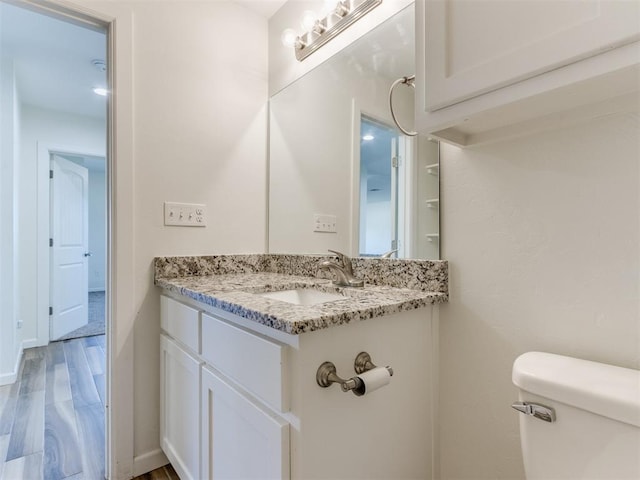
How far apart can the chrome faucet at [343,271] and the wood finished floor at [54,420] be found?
1306mm

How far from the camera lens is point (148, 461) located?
4.54 ft

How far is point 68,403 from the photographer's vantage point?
6.39 ft

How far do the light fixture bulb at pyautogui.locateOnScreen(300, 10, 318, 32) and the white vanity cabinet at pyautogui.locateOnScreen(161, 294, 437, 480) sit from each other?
4.34ft

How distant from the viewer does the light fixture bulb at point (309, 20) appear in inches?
58.1

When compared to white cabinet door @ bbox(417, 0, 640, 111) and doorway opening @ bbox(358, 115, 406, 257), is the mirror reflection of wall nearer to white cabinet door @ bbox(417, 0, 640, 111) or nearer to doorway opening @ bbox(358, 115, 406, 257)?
doorway opening @ bbox(358, 115, 406, 257)

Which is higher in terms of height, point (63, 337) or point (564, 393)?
point (564, 393)

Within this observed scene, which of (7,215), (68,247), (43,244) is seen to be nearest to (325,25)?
(7,215)

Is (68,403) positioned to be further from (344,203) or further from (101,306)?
(101,306)

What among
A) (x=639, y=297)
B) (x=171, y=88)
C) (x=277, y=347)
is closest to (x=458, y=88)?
(x=639, y=297)

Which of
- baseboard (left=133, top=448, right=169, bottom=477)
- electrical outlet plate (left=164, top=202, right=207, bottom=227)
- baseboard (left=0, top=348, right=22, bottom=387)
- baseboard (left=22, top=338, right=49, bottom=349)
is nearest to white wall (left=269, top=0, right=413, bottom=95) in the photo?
electrical outlet plate (left=164, top=202, right=207, bottom=227)

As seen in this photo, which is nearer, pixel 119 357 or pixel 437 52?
pixel 437 52

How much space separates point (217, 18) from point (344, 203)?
3.82 ft

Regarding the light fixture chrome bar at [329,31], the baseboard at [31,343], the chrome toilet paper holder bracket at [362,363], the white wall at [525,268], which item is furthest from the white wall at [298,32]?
the baseboard at [31,343]

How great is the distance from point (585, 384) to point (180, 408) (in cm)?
124
